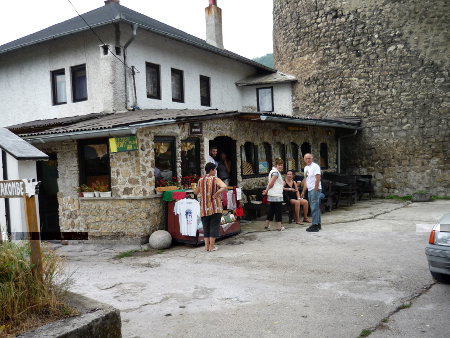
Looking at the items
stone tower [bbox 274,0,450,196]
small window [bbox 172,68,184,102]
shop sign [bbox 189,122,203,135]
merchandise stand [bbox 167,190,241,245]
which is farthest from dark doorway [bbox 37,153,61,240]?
stone tower [bbox 274,0,450,196]

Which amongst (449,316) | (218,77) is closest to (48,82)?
(218,77)

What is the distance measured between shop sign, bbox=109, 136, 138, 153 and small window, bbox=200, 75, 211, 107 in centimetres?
622

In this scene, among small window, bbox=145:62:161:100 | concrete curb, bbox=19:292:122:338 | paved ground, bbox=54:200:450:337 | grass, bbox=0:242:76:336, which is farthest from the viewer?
small window, bbox=145:62:161:100

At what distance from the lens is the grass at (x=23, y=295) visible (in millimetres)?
2977

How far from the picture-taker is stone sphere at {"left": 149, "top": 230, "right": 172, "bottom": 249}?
28.9ft

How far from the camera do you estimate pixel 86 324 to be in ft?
9.56

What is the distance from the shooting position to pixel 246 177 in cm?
1284

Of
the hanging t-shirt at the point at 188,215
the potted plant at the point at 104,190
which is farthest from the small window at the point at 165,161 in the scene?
the potted plant at the point at 104,190

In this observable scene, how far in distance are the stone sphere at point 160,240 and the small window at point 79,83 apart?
546 cm

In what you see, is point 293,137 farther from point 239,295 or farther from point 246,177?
point 239,295

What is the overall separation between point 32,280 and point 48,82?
11.2m

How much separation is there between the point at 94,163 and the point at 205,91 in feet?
20.9

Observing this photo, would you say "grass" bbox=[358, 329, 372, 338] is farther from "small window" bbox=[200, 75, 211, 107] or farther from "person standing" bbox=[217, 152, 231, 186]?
"small window" bbox=[200, 75, 211, 107]

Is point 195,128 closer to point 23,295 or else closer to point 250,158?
point 250,158
